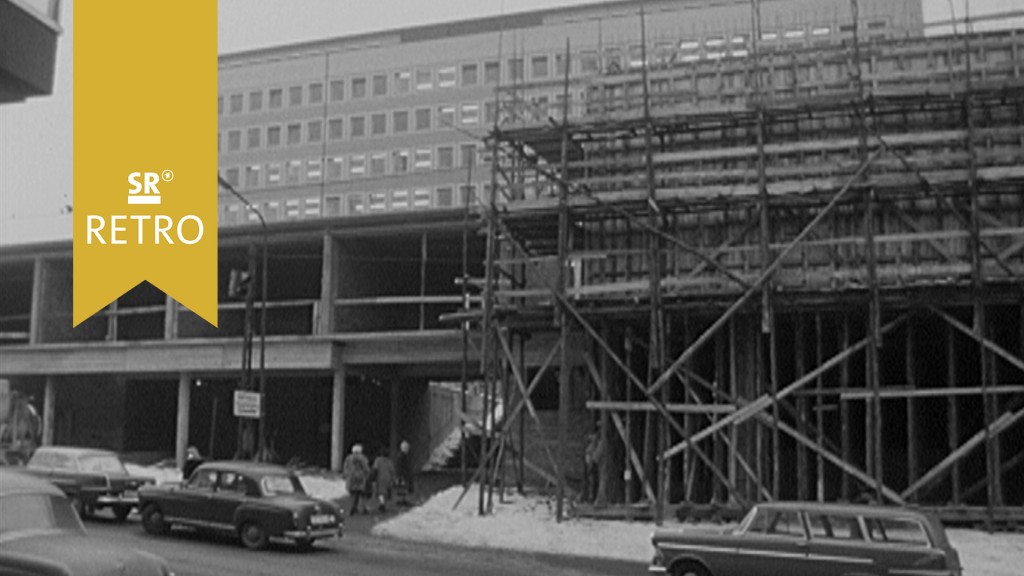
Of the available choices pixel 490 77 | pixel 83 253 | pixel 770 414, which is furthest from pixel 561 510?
pixel 490 77

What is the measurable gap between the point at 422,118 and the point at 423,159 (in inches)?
121

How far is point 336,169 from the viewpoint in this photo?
80125 millimetres

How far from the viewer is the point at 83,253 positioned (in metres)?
34.8

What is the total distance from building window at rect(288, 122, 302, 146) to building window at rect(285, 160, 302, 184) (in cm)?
137

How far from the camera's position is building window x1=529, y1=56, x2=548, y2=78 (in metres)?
74.2

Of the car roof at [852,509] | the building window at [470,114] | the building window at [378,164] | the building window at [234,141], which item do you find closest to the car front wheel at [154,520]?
the car roof at [852,509]

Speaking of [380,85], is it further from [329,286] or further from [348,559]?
[348,559]

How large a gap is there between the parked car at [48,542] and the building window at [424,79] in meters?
68.9

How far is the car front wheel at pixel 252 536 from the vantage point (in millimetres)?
19016

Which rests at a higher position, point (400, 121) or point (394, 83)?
point (394, 83)

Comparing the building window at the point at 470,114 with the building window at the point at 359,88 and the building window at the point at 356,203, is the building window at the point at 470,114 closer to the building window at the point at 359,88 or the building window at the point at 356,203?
the building window at the point at 359,88

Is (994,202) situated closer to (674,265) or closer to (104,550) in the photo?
(674,265)

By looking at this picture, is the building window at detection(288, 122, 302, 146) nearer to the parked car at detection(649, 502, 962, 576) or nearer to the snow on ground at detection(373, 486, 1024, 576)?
the snow on ground at detection(373, 486, 1024, 576)

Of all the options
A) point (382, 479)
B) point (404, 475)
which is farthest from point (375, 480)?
point (404, 475)
